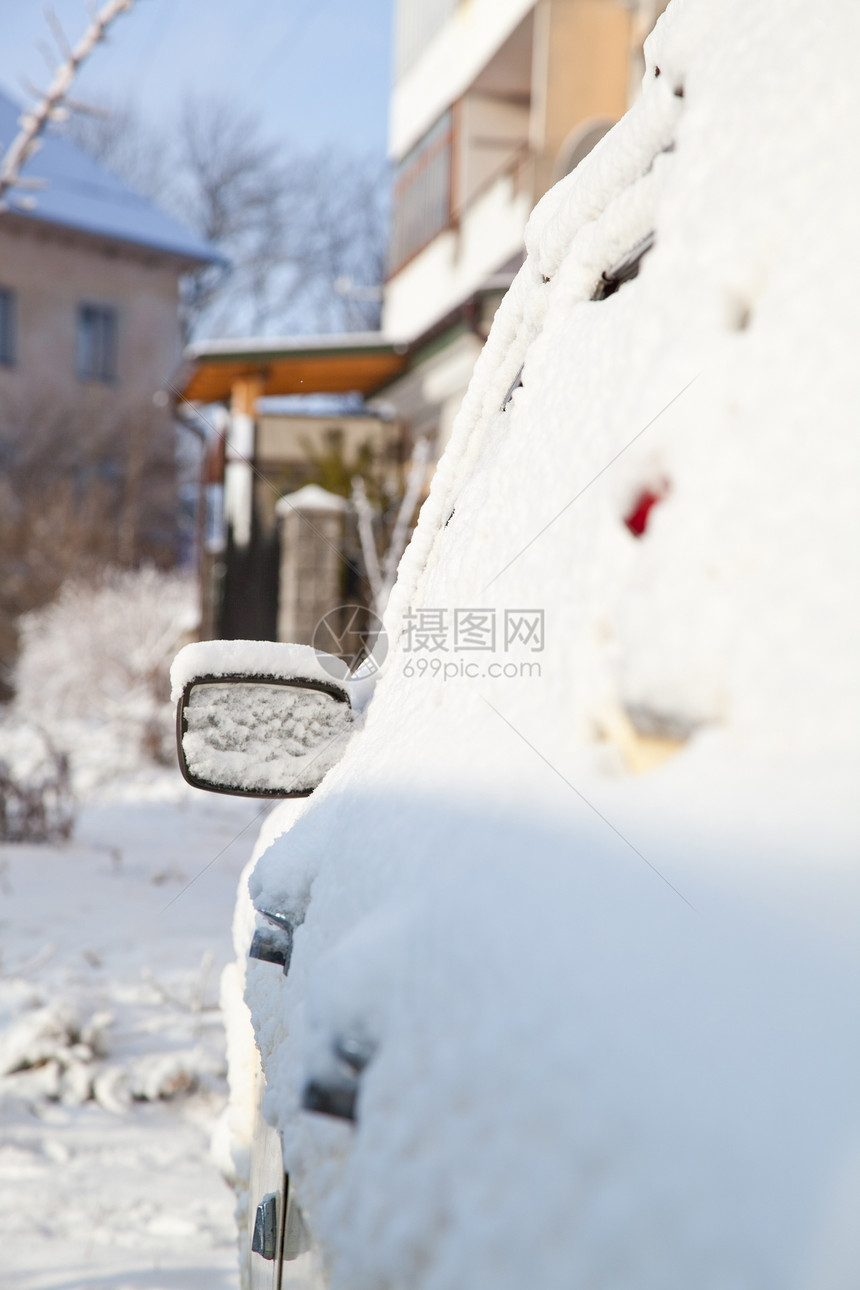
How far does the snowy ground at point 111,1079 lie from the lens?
2.48m

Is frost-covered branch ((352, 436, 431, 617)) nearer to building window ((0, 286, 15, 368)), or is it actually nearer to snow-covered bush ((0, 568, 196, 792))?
snow-covered bush ((0, 568, 196, 792))

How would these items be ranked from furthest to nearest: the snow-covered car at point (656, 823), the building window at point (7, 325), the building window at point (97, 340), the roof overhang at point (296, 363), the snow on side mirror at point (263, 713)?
the building window at point (97, 340) < the building window at point (7, 325) < the roof overhang at point (296, 363) < the snow on side mirror at point (263, 713) < the snow-covered car at point (656, 823)

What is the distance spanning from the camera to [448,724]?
36.5 inches

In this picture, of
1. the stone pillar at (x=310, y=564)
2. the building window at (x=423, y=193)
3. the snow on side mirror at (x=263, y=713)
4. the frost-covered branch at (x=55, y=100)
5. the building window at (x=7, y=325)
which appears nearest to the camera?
the snow on side mirror at (x=263, y=713)

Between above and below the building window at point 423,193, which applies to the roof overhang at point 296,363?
below

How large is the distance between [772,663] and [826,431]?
0.15 metres

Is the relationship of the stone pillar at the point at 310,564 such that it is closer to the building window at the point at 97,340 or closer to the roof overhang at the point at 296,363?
the roof overhang at the point at 296,363

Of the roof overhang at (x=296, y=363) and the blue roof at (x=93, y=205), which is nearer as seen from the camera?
the roof overhang at (x=296, y=363)

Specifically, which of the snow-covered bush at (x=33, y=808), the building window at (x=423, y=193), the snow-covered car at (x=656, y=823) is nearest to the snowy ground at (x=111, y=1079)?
the snow-covered bush at (x=33, y=808)

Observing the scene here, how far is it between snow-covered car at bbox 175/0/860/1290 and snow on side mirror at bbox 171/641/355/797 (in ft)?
1.45

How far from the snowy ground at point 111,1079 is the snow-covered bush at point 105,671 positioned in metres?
3.81

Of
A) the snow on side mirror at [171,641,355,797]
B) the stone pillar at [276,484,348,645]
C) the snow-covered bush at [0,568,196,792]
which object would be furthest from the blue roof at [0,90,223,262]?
the snow on side mirror at [171,641,355,797]

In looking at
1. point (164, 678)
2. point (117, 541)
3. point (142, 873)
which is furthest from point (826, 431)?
point (117, 541)

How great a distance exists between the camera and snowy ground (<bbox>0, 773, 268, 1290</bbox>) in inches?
97.8
